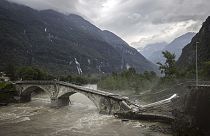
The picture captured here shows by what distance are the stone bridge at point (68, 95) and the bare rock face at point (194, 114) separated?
1626 cm

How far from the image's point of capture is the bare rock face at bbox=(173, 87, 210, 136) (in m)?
33.6

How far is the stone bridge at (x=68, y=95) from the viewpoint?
184 feet

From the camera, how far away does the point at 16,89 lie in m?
93.1

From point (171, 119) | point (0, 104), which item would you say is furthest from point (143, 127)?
point (0, 104)

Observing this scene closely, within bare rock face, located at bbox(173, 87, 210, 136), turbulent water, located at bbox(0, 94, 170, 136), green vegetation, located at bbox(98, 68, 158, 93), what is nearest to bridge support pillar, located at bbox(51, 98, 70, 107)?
turbulent water, located at bbox(0, 94, 170, 136)

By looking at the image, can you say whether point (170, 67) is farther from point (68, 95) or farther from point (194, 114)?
point (194, 114)

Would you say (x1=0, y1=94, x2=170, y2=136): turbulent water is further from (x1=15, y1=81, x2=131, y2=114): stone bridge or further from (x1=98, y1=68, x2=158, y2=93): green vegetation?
(x1=98, y1=68, x2=158, y2=93): green vegetation

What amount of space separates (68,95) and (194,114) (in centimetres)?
4740

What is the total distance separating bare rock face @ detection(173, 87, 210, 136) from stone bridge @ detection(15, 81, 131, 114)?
1626 centimetres

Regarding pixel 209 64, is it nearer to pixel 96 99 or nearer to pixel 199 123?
pixel 96 99

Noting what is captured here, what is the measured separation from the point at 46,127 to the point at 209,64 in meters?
42.0

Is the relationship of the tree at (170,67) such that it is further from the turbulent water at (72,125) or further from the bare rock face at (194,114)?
the bare rock face at (194,114)

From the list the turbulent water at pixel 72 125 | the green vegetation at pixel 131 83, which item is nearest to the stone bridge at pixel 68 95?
the turbulent water at pixel 72 125

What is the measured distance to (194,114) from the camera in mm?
35312
